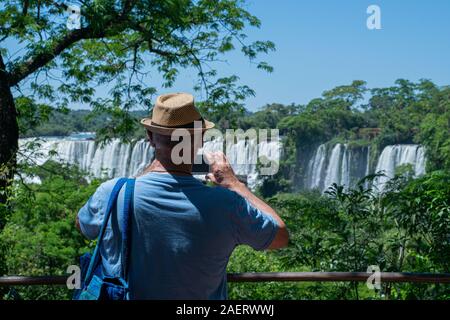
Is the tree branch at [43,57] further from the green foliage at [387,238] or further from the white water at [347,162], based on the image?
the white water at [347,162]

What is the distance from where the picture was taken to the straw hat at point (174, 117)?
1276 millimetres

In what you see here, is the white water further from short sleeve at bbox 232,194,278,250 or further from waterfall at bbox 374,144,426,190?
short sleeve at bbox 232,194,278,250

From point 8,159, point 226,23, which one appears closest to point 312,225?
point 8,159

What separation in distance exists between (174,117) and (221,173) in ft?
0.61

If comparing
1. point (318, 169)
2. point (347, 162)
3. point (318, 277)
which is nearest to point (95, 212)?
point (318, 277)

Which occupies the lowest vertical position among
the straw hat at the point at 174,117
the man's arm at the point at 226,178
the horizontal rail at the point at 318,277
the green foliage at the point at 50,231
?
the green foliage at the point at 50,231

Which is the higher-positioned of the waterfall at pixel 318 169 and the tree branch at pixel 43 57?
the tree branch at pixel 43 57

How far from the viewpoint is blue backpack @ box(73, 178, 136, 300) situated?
1.21 m

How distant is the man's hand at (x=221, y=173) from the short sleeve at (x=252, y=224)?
11 centimetres

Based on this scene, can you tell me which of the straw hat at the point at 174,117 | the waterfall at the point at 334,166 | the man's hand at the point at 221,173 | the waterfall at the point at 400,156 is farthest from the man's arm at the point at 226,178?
the waterfall at the point at 334,166

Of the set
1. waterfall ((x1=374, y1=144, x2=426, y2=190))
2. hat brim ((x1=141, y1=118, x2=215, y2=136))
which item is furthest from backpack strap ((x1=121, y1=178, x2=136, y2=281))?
waterfall ((x1=374, y1=144, x2=426, y2=190))

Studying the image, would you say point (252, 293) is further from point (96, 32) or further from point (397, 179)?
point (96, 32)

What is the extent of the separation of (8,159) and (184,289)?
3933mm
